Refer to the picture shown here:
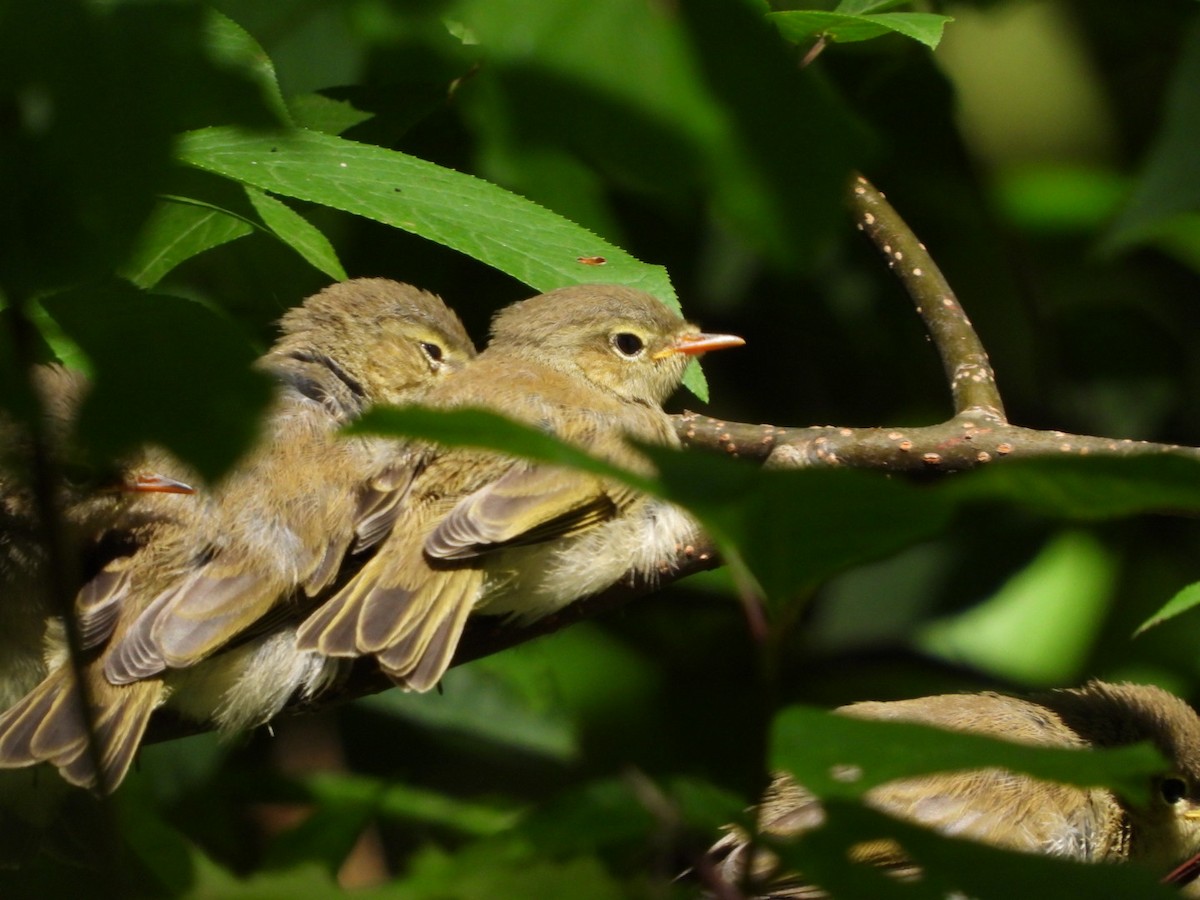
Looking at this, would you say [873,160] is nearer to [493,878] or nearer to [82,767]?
[493,878]

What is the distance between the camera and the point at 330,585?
351 cm

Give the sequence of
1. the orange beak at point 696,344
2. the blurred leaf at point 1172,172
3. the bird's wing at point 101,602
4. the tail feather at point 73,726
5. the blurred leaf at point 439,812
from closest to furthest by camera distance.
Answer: the blurred leaf at point 1172,172
the tail feather at point 73,726
the bird's wing at point 101,602
the blurred leaf at point 439,812
the orange beak at point 696,344

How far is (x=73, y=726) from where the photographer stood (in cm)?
292

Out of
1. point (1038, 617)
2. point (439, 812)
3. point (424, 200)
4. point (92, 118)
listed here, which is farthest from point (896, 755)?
point (1038, 617)

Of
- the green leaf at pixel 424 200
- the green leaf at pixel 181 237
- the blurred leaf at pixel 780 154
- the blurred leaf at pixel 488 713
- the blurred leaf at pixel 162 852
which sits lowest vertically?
the blurred leaf at pixel 488 713

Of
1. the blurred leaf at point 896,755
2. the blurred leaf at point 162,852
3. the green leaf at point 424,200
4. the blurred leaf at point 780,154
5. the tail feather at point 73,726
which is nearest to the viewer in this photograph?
the blurred leaf at point 780,154

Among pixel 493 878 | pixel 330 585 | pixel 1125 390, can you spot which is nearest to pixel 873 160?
pixel 493 878

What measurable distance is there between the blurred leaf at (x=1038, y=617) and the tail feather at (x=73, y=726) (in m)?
3.00

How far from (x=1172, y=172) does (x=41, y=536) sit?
2361 millimetres

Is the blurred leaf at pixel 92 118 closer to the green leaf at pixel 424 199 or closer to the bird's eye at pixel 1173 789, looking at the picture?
the green leaf at pixel 424 199

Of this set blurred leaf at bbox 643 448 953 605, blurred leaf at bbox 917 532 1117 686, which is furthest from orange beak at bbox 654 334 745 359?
blurred leaf at bbox 643 448 953 605

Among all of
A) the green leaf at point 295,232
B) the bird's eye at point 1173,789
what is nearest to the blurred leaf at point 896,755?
the green leaf at point 295,232

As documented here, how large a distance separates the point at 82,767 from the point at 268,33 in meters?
1.53

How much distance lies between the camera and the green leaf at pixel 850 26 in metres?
2.83
